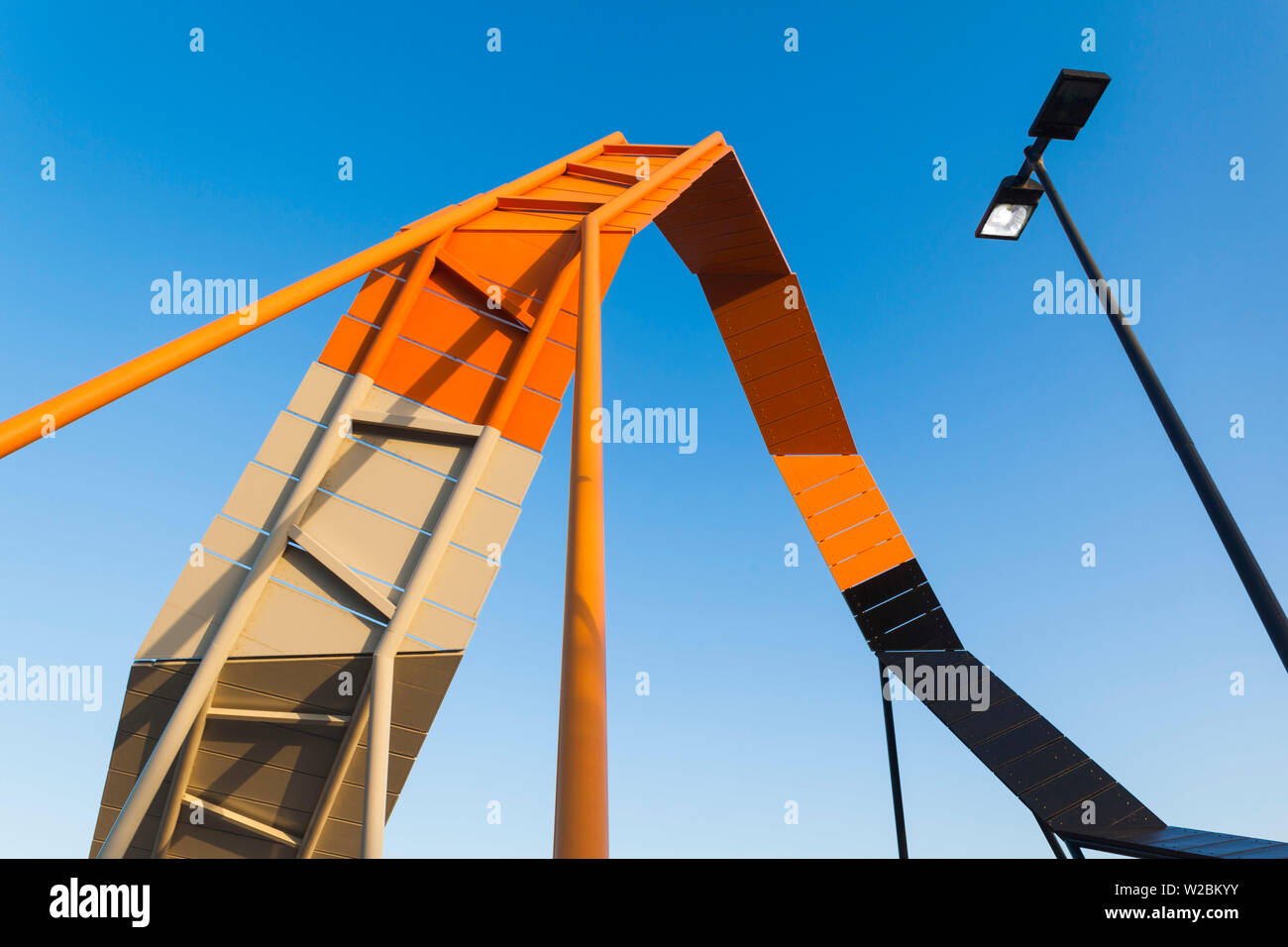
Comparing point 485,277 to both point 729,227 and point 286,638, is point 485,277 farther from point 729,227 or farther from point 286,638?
point 729,227

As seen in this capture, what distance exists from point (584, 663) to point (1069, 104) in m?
6.78

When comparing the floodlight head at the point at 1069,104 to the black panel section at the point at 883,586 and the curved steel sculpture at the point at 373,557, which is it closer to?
the curved steel sculpture at the point at 373,557

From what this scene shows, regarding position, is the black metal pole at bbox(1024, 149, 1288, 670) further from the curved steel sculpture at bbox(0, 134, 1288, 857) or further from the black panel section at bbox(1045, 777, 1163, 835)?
the black panel section at bbox(1045, 777, 1163, 835)

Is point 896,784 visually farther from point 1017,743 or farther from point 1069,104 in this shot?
point 1069,104

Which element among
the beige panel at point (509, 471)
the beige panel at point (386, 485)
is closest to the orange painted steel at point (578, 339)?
the beige panel at point (509, 471)

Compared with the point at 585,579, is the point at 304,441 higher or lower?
higher

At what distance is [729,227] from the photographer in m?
14.6

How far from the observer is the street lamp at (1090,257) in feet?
17.8

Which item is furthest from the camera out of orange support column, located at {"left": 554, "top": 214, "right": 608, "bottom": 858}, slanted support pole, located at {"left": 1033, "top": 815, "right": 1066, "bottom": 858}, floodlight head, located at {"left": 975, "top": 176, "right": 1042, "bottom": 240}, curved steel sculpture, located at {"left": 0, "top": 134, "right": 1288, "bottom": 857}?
slanted support pole, located at {"left": 1033, "top": 815, "right": 1066, "bottom": 858}

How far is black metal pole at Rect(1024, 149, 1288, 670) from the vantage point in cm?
529

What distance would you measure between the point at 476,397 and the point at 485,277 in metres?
1.58

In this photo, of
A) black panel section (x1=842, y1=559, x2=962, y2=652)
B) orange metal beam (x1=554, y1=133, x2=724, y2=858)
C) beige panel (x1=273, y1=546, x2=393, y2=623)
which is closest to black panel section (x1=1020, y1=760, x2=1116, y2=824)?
black panel section (x1=842, y1=559, x2=962, y2=652)
